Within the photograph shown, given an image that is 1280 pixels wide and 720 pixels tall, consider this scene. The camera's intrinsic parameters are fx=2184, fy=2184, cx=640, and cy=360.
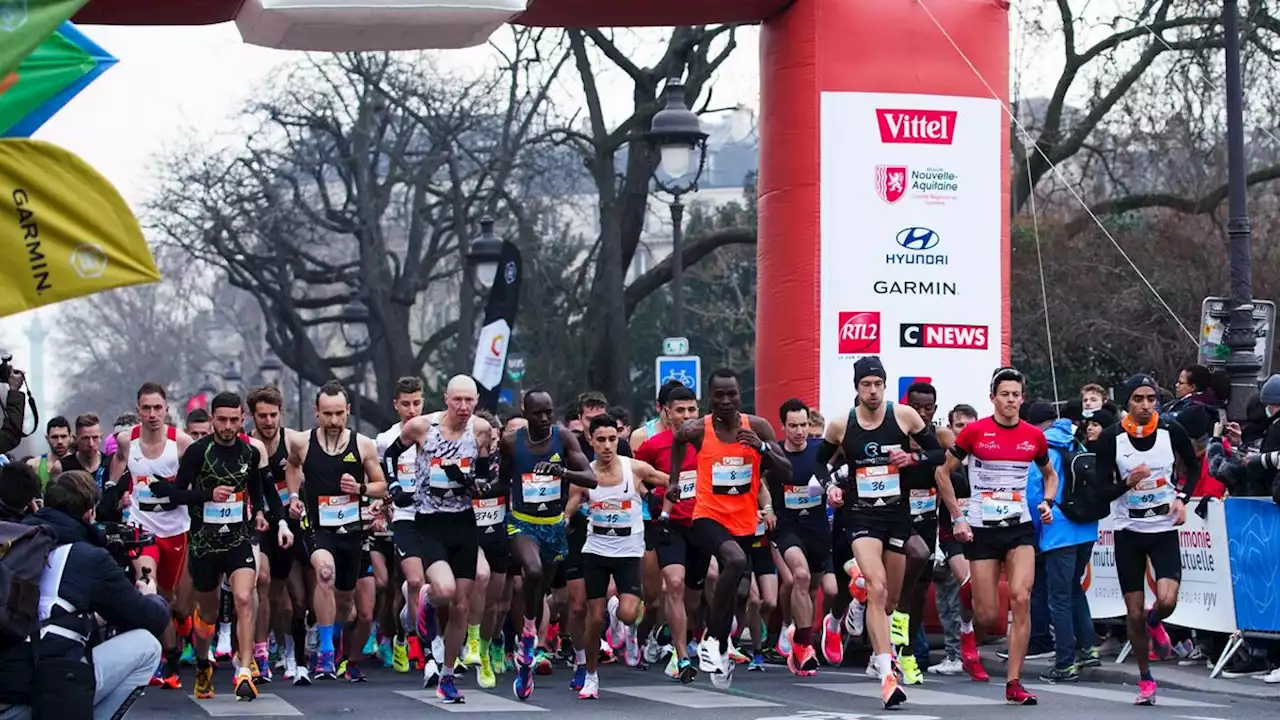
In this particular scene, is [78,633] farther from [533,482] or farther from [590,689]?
[533,482]

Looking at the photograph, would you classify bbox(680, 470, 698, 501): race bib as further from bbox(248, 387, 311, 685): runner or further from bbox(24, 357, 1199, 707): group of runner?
bbox(248, 387, 311, 685): runner

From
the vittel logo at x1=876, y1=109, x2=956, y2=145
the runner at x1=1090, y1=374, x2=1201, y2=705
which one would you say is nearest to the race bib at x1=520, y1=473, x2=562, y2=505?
the runner at x1=1090, y1=374, x2=1201, y2=705

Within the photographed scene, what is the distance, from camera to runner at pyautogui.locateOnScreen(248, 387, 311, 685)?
1447cm

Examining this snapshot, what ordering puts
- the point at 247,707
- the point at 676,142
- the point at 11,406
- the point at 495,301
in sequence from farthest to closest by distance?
the point at 495,301, the point at 676,142, the point at 247,707, the point at 11,406

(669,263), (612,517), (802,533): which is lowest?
(802,533)

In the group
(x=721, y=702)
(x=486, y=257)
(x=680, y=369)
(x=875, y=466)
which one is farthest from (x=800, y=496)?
(x=486, y=257)

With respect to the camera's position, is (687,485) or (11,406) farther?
(687,485)

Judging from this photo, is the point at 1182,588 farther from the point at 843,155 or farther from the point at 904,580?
the point at 843,155

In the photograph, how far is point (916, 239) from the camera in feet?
59.6

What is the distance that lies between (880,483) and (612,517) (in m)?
1.91

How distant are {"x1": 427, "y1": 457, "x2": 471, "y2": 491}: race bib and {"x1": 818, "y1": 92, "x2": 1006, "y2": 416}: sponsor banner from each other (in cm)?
507

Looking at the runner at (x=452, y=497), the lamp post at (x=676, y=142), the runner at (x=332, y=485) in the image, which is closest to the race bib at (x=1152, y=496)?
the runner at (x=452, y=497)

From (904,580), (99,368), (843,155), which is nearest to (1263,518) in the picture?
(904,580)

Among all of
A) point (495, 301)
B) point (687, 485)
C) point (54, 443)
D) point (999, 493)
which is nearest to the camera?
point (999, 493)
